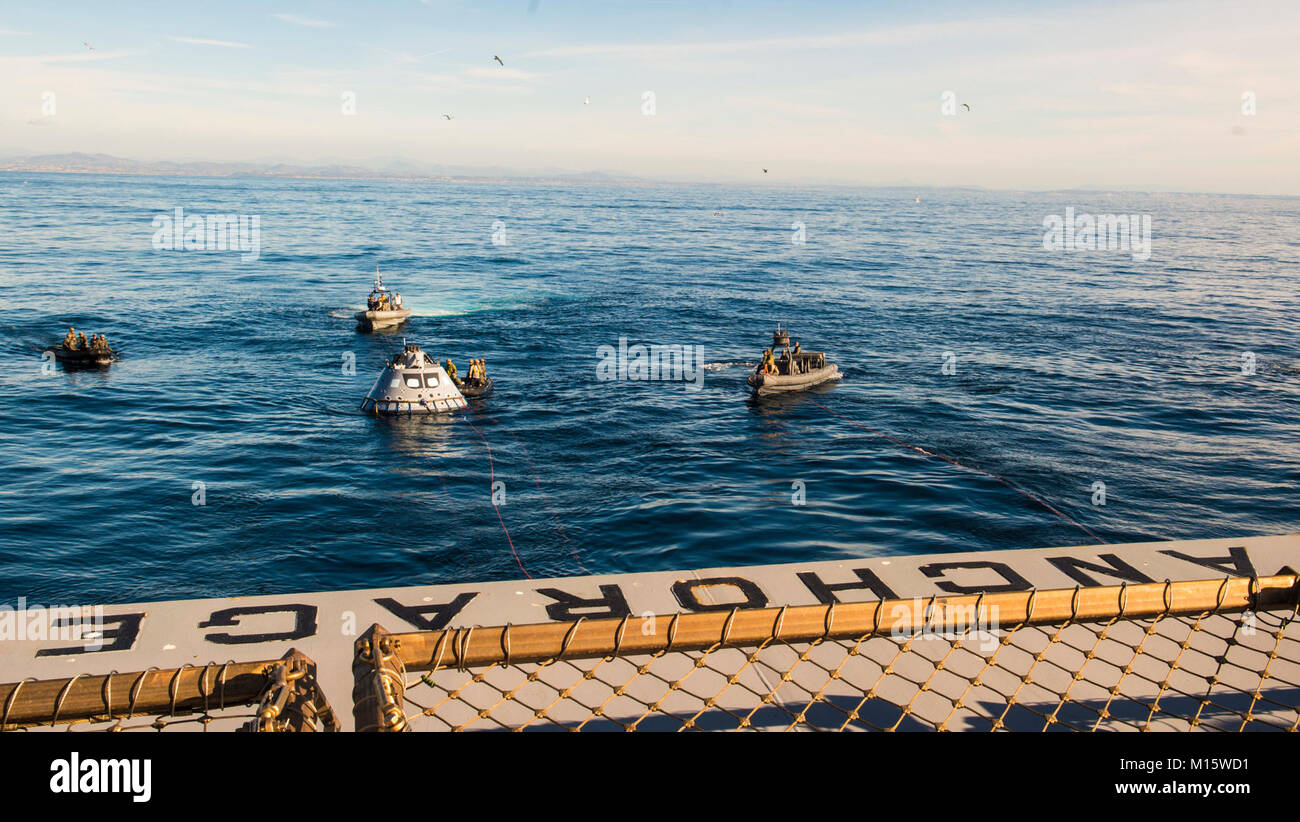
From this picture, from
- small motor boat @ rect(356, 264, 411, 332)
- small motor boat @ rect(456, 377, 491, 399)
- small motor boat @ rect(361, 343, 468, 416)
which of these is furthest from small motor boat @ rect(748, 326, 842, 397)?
small motor boat @ rect(356, 264, 411, 332)

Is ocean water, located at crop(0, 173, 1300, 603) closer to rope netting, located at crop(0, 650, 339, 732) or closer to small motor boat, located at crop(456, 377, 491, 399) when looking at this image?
small motor boat, located at crop(456, 377, 491, 399)

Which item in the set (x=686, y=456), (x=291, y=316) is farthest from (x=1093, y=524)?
(x=291, y=316)

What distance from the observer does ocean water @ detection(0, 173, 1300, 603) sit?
1259 inches

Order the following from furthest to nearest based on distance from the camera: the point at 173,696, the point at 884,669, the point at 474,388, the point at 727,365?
the point at 727,365 < the point at 474,388 < the point at 884,669 < the point at 173,696

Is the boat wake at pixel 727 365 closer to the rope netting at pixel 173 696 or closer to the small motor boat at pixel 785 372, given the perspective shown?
the small motor boat at pixel 785 372

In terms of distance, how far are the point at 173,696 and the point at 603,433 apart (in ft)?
138

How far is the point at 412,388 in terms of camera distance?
146ft

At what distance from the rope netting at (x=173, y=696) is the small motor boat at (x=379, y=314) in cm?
6823

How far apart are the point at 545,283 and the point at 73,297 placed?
4465 centimetres

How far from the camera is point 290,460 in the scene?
40938mm

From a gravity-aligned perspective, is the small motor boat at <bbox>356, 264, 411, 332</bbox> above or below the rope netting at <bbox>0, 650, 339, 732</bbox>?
above

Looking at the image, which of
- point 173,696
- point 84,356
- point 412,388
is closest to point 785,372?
point 412,388

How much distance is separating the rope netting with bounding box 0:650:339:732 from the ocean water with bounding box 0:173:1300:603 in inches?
958

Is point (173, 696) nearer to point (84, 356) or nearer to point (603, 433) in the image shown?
point (603, 433)
